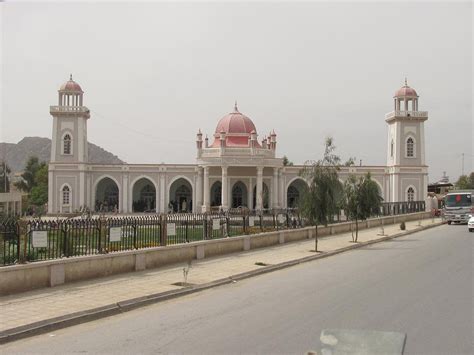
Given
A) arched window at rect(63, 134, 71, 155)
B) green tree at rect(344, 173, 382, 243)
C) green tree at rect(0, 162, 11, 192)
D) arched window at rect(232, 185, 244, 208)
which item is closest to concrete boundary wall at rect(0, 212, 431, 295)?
green tree at rect(344, 173, 382, 243)

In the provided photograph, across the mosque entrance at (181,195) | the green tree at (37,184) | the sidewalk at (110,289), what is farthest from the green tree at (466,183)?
the sidewalk at (110,289)

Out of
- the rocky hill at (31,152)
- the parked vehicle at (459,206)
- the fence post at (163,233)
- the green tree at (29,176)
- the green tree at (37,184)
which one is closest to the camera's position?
the fence post at (163,233)

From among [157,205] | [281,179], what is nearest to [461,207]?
[281,179]

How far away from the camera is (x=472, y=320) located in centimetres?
829

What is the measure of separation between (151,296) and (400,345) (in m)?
7.56

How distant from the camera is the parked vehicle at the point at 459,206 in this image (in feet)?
123

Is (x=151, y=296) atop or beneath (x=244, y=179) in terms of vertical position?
beneath

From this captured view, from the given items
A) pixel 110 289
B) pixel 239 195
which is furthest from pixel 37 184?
pixel 110 289

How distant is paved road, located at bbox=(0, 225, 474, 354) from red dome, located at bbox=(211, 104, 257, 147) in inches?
1730

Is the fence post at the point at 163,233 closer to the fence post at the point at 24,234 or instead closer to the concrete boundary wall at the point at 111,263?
the concrete boundary wall at the point at 111,263

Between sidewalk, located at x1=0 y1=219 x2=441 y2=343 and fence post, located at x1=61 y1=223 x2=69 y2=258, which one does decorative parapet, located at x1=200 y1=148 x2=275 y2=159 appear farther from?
fence post, located at x1=61 y1=223 x2=69 y2=258

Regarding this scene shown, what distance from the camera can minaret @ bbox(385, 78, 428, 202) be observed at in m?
57.1

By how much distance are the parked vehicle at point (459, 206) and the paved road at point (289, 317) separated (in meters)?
25.4

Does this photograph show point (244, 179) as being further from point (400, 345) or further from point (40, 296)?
point (400, 345)
